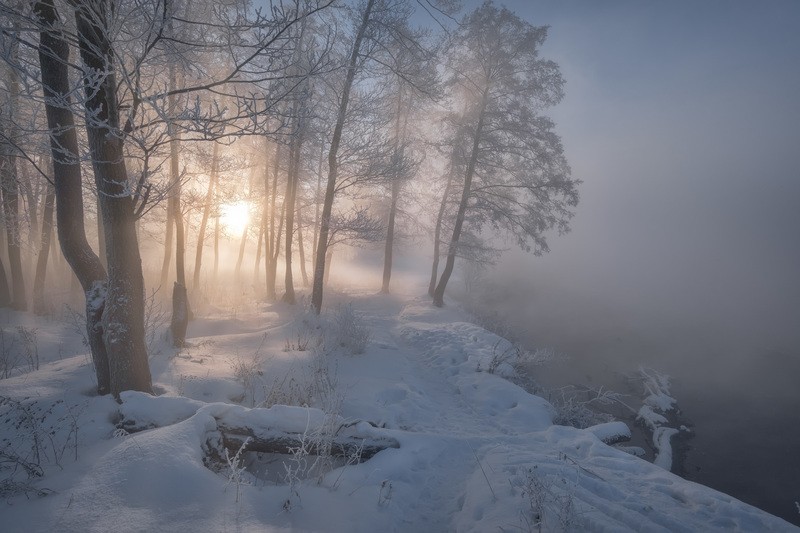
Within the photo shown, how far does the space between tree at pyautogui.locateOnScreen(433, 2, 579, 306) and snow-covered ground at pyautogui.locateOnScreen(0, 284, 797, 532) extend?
8.75m

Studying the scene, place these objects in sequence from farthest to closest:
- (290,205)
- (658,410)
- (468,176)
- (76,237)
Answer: (468,176) → (290,205) → (658,410) → (76,237)

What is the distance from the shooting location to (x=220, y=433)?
119 inches

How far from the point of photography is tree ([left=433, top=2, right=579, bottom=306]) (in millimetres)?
11562

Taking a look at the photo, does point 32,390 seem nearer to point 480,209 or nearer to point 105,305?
point 105,305

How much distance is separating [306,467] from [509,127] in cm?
1243

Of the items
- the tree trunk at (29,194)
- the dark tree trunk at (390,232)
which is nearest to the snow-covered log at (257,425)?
the tree trunk at (29,194)

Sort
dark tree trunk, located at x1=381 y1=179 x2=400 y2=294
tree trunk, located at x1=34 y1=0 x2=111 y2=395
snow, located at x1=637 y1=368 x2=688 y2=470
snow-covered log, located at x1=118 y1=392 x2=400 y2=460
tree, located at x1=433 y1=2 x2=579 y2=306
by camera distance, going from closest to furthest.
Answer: snow-covered log, located at x1=118 y1=392 x2=400 y2=460 < tree trunk, located at x1=34 y1=0 x2=111 y2=395 < snow, located at x1=637 y1=368 x2=688 y2=470 < tree, located at x1=433 y1=2 x2=579 y2=306 < dark tree trunk, located at x1=381 y1=179 x2=400 y2=294

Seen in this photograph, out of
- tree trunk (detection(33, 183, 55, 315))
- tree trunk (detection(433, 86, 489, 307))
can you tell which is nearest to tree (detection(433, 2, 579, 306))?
tree trunk (detection(433, 86, 489, 307))

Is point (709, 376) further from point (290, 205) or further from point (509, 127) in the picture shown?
point (290, 205)

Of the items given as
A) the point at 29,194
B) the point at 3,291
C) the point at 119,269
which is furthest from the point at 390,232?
the point at 119,269

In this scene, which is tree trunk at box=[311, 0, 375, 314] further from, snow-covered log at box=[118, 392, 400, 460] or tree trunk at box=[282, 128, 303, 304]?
snow-covered log at box=[118, 392, 400, 460]

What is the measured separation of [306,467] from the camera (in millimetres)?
2801

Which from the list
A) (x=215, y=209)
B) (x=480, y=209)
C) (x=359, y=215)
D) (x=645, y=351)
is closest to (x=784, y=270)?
(x=645, y=351)

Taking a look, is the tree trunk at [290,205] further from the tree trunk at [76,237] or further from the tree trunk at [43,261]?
the tree trunk at [76,237]
